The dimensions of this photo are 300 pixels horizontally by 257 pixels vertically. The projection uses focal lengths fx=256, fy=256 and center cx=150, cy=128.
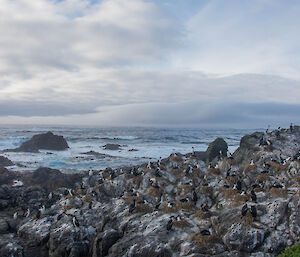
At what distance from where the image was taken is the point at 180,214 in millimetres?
13727

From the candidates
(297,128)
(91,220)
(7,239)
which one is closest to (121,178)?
(91,220)

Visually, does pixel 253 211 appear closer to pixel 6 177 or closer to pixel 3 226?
pixel 3 226

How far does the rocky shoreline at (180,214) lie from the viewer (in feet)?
36.9

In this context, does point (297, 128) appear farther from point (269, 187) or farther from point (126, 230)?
point (126, 230)

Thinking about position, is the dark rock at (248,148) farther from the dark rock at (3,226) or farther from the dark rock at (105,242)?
the dark rock at (3,226)

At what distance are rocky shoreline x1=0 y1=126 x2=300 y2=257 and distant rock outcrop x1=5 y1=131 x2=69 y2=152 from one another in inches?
1528

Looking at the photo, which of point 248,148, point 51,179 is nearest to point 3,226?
point 51,179

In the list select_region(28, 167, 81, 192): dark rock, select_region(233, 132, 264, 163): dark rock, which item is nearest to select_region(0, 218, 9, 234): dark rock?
select_region(28, 167, 81, 192): dark rock

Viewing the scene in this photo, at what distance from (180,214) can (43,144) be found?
54.4m

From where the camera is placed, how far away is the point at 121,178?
2008 centimetres

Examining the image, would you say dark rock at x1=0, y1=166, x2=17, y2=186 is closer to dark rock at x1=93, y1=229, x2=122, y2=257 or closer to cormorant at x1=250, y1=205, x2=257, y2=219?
dark rock at x1=93, y1=229, x2=122, y2=257

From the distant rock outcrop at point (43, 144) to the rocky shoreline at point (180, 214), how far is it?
3881cm

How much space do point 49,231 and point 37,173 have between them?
19012 millimetres

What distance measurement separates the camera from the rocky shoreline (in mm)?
11250
